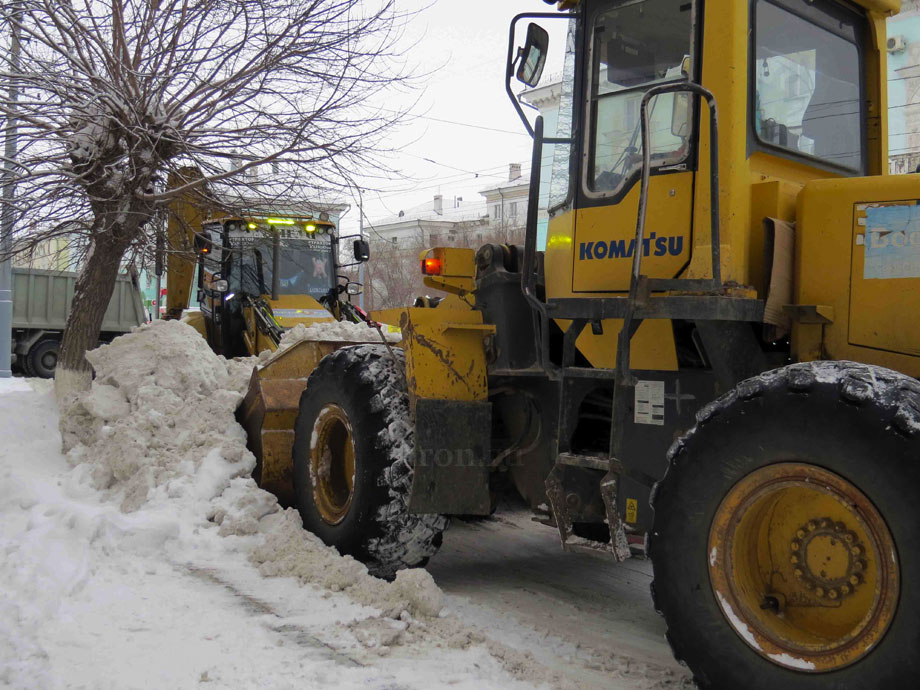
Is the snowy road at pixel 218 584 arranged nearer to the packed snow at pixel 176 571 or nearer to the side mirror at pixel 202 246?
the packed snow at pixel 176 571

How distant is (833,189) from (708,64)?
76 cm

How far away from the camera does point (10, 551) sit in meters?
5.23

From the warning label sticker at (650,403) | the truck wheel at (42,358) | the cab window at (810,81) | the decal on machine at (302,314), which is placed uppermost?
the cab window at (810,81)

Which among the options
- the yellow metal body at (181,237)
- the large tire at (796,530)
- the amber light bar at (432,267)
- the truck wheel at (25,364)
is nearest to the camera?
the large tire at (796,530)

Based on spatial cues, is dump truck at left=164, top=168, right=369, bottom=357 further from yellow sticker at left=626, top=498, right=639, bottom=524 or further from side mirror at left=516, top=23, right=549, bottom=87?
yellow sticker at left=626, top=498, right=639, bottom=524

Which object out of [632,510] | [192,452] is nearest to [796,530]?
[632,510]

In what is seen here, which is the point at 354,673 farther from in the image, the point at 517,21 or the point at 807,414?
the point at 517,21

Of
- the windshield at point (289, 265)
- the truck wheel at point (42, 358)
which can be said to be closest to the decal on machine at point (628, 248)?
the windshield at point (289, 265)

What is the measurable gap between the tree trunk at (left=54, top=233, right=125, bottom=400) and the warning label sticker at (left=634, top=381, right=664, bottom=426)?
673 cm

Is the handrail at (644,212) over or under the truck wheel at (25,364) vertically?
over

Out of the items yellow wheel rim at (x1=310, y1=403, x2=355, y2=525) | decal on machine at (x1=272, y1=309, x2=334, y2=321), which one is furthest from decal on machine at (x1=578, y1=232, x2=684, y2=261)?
decal on machine at (x1=272, y1=309, x2=334, y2=321)

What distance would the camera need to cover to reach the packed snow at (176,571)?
3.88 m

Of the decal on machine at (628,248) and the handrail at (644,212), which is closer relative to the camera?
the handrail at (644,212)

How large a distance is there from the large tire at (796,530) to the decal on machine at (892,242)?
63cm
